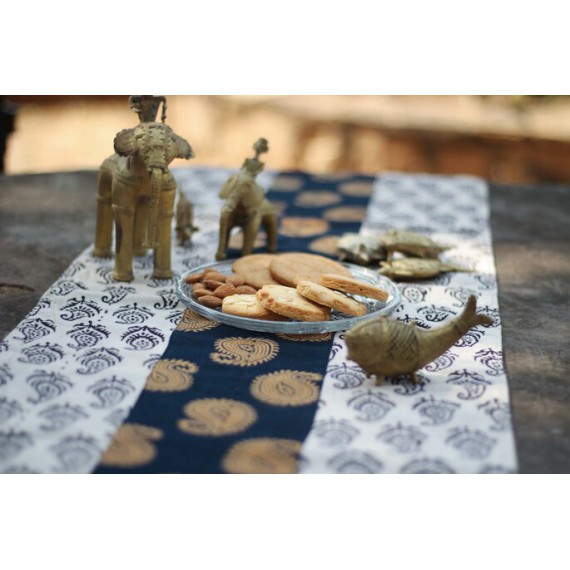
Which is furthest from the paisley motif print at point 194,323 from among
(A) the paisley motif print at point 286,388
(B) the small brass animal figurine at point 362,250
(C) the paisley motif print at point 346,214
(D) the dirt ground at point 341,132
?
(D) the dirt ground at point 341,132

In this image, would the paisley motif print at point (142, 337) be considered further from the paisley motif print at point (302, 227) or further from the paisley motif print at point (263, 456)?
the paisley motif print at point (302, 227)

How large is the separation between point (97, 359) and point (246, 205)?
27.8 inches

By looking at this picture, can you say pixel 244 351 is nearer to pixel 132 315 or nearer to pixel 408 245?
pixel 132 315

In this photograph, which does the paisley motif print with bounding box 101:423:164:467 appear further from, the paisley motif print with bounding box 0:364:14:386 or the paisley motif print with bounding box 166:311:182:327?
the paisley motif print with bounding box 166:311:182:327

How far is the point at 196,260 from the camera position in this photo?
2.46 m

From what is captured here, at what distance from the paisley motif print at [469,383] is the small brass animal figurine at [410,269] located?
1.77 ft

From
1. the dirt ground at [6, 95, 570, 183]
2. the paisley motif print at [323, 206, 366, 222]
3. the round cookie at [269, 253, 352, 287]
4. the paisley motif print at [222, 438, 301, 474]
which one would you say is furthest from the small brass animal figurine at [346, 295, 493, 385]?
the dirt ground at [6, 95, 570, 183]

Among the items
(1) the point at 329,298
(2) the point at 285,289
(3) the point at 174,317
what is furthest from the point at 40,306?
(1) the point at 329,298

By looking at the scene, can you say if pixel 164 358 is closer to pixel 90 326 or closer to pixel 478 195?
pixel 90 326

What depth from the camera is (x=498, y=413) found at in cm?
164

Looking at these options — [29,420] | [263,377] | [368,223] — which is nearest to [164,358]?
[263,377]

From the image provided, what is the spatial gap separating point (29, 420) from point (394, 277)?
3.60 feet

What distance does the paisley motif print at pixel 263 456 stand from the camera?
4.84 feet

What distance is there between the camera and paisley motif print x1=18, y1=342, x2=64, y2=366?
5.82 feet
